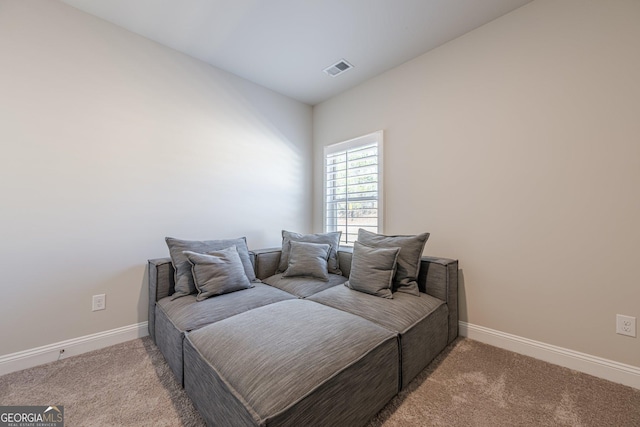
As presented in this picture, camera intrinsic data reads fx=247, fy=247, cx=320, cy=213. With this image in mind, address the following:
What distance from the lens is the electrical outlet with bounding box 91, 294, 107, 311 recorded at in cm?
200

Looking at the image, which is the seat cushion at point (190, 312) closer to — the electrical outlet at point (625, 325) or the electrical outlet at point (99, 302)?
the electrical outlet at point (99, 302)

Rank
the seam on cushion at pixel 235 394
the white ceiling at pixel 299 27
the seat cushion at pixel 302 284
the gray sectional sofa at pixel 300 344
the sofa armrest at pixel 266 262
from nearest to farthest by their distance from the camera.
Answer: the seam on cushion at pixel 235 394 < the gray sectional sofa at pixel 300 344 < the white ceiling at pixel 299 27 < the seat cushion at pixel 302 284 < the sofa armrest at pixel 266 262

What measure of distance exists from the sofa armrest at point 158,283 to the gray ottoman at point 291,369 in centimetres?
79

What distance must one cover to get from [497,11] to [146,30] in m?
2.96

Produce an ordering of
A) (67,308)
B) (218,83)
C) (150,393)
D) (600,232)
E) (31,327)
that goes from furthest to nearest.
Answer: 1. (218,83)
2. (67,308)
3. (31,327)
4. (600,232)
5. (150,393)

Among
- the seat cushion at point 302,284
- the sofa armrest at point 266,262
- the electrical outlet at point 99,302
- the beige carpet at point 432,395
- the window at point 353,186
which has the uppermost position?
the window at point 353,186

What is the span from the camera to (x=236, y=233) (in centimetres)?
284

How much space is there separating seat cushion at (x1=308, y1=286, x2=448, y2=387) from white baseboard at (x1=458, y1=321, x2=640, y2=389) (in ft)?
→ 1.33

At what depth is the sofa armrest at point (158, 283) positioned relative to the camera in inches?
77.9

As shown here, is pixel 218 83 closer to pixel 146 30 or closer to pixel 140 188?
pixel 146 30

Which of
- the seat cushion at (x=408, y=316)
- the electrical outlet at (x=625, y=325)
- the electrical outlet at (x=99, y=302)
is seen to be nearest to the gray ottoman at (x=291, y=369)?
the seat cushion at (x=408, y=316)

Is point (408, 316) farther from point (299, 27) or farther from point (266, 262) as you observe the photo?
point (299, 27)

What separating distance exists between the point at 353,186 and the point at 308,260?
117cm

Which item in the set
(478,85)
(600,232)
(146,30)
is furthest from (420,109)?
(146,30)
